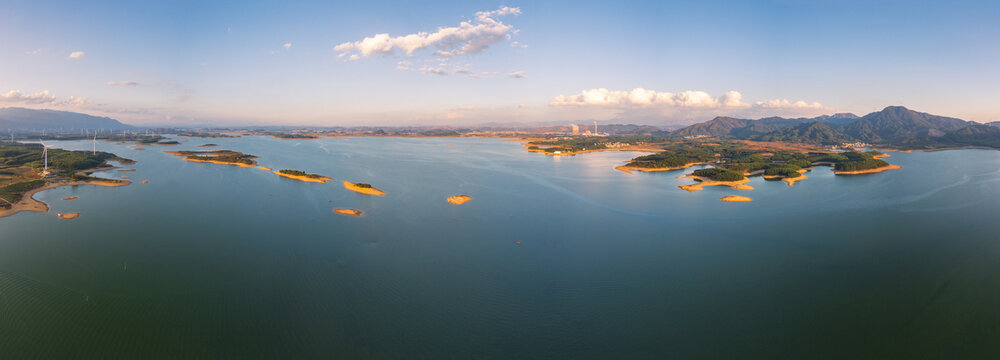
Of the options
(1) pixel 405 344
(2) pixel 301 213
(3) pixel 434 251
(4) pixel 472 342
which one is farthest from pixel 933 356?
(2) pixel 301 213

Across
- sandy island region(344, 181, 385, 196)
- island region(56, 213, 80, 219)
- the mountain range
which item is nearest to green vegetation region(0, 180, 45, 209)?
island region(56, 213, 80, 219)

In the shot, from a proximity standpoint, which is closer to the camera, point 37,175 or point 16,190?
point 16,190

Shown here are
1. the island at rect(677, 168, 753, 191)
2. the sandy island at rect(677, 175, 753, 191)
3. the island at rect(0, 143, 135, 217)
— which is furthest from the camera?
the island at rect(677, 168, 753, 191)

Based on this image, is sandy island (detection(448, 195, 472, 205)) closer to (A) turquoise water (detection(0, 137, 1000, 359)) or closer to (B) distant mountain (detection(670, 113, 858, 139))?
(A) turquoise water (detection(0, 137, 1000, 359))

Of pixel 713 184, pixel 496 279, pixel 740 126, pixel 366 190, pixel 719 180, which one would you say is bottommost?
pixel 496 279

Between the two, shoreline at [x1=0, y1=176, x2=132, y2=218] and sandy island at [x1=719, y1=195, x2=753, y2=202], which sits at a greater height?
sandy island at [x1=719, y1=195, x2=753, y2=202]

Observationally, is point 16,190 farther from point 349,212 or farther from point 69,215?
point 349,212

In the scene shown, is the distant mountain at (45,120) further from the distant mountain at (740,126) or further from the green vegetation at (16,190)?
the distant mountain at (740,126)

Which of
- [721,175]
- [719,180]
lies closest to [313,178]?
[719,180]
